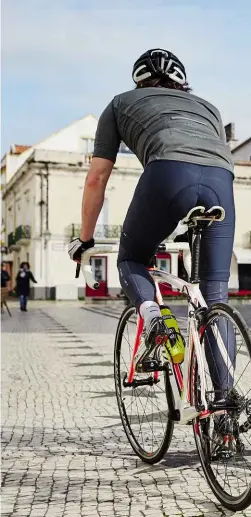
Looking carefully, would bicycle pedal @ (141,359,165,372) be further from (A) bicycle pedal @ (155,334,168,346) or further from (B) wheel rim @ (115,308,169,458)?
(A) bicycle pedal @ (155,334,168,346)

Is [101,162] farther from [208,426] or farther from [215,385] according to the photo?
[208,426]

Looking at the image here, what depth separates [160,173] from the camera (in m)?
2.68

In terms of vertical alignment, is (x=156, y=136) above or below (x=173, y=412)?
above

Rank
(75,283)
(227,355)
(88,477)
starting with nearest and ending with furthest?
(227,355) < (88,477) < (75,283)

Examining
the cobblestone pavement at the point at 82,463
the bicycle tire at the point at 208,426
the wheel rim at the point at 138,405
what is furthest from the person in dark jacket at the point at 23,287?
the bicycle tire at the point at 208,426

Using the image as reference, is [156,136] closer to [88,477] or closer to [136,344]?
[136,344]

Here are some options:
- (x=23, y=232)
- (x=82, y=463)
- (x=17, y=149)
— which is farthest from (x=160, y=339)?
(x=17, y=149)

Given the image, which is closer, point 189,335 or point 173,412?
point 189,335

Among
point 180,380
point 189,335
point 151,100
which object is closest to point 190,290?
point 189,335

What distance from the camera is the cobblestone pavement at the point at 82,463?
2.73m

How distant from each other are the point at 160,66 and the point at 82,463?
75.0 inches

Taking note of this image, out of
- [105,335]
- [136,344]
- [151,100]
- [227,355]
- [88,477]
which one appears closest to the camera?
[227,355]

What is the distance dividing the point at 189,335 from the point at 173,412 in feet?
1.42

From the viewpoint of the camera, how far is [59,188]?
42.0 metres
